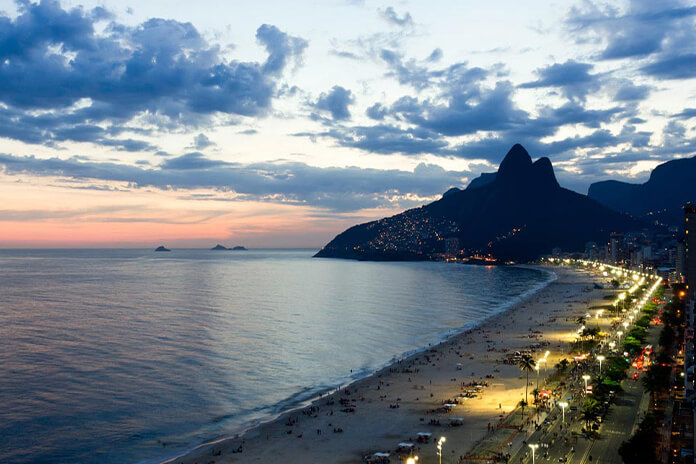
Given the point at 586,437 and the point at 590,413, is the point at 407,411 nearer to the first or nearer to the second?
the point at 586,437

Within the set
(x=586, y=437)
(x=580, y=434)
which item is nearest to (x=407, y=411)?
(x=580, y=434)

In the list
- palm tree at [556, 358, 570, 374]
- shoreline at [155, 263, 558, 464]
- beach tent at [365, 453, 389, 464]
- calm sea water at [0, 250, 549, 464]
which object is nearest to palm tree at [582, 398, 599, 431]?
beach tent at [365, 453, 389, 464]

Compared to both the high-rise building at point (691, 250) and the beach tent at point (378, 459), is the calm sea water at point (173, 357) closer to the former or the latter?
the beach tent at point (378, 459)

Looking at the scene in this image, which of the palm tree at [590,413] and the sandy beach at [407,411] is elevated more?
the palm tree at [590,413]

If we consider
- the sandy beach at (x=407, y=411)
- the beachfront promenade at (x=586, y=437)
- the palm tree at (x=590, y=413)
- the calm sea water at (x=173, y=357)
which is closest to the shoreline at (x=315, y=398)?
the sandy beach at (x=407, y=411)

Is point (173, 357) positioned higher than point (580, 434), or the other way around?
point (580, 434)

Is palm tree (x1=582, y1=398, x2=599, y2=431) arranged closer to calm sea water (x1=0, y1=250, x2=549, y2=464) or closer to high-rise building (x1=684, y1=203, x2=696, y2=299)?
calm sea water (x1=0, y1=250, x2=549, y2=464)
